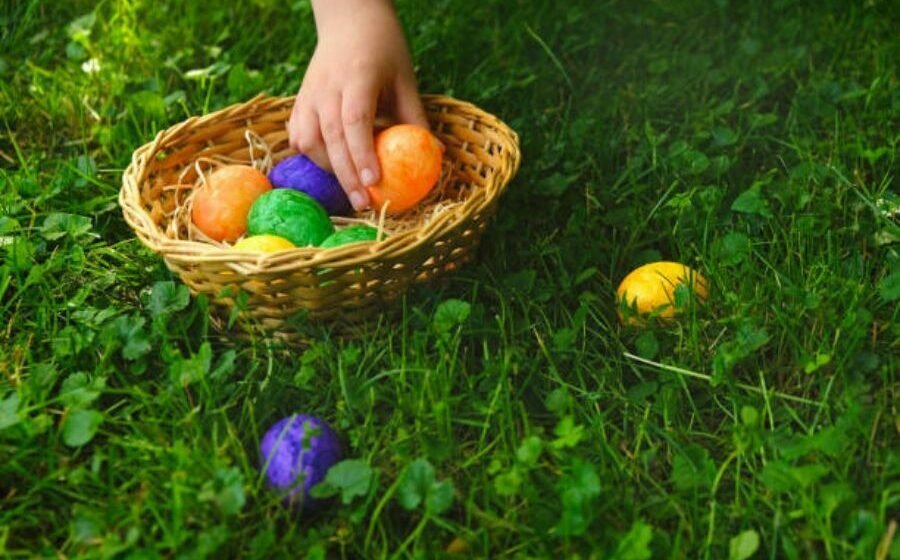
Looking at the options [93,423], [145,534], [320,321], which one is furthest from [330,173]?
[145,534]

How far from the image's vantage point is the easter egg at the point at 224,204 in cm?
213

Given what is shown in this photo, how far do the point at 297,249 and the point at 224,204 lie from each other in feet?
1.50

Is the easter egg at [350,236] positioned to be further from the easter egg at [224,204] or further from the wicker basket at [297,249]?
the easter egg at [224,204]

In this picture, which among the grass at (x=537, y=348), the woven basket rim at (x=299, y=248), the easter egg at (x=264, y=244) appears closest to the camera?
the grass at (x=537, y=348)

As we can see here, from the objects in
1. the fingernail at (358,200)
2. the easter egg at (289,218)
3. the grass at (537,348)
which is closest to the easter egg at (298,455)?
the grass at (537,348)

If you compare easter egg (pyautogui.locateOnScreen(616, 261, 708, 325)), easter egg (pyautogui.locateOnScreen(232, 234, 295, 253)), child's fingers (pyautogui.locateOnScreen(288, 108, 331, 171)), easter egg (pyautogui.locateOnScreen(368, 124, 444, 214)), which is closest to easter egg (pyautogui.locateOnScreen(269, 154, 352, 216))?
child's fingers (pyautogui.locateOnScreen(288, 108, 331, 171))

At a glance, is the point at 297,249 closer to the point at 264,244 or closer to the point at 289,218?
the point at 264,244

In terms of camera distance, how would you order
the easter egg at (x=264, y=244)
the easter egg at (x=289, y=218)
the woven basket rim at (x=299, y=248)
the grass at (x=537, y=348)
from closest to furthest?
the grass at (x=537, y=348) < the woven basket rim at (x=299, y=248) < the easter egg at (x=264, y=244) < the easter egg at (x=289, y=218)

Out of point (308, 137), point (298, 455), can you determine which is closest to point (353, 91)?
point (308, 137)

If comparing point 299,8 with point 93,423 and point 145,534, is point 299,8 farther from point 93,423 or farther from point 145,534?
point 145,534

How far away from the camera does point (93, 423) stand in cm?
165

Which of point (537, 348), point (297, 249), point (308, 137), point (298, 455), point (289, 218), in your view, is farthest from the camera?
point (308, 137)

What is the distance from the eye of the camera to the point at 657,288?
1.92m

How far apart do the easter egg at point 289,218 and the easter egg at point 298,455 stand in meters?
0.49
